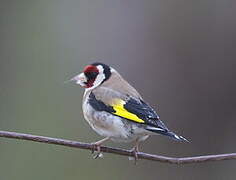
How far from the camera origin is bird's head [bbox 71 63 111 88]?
503 cm

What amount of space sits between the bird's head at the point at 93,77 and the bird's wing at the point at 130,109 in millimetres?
220

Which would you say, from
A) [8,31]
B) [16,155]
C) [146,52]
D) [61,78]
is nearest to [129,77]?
[146,52]

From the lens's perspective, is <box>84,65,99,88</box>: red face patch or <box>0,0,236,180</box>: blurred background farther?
<box>0,0,236,180</box>: blurred background

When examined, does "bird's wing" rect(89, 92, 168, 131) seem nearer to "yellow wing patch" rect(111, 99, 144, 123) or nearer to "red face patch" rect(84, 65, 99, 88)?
"yellow wing patch" rect(111, 99, 144, 123)

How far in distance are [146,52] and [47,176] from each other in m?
1.81

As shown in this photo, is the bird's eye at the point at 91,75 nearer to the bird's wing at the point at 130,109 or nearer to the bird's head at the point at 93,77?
the bird's head at the point at 93,77

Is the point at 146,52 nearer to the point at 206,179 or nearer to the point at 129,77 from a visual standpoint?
the point at 129,77

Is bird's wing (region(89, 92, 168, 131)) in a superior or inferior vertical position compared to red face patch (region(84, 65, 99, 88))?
inferior

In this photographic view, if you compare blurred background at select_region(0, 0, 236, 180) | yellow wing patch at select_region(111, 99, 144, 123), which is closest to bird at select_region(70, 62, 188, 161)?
yellow wing patch at select_region(111, 99, 144, 123)

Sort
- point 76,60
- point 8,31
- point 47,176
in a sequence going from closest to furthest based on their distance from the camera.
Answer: point 47,176
point 76,60
point 8,31

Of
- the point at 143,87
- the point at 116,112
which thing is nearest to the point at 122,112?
the point at 116,112

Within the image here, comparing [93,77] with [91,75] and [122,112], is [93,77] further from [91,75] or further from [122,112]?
[122,112]

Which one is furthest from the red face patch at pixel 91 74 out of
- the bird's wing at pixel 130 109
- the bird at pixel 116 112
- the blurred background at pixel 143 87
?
the blurred background at pixel 143 87

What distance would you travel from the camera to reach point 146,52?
8.06 metres
